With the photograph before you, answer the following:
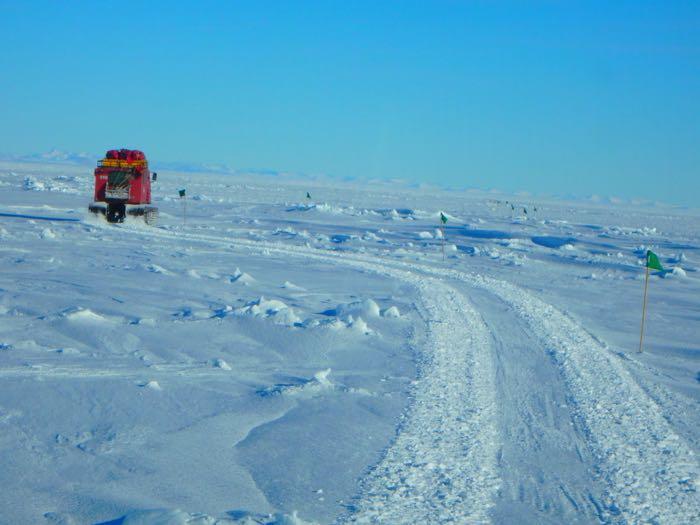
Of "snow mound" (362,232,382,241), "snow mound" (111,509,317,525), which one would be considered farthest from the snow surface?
"snow mound" (362,232,382,241)

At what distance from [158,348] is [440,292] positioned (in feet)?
26.9

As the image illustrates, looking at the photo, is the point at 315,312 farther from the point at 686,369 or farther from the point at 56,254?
the point at 56,254

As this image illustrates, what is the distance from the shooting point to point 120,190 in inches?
1260

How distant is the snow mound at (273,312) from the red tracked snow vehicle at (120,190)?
21.0 meters

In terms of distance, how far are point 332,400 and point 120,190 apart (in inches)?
1031

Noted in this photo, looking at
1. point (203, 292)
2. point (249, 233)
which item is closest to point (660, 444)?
point (203, 292)

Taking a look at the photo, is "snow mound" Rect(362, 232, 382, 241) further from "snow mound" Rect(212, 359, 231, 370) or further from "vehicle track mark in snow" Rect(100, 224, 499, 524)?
"snow mound" Rect(212, 359, 231, 370)

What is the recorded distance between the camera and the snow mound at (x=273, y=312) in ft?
38.9

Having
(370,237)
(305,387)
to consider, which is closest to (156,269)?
(305,387)

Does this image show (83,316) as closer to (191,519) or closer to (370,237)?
(191,519)

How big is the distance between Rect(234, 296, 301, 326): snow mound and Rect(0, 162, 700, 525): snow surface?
72 millimetres

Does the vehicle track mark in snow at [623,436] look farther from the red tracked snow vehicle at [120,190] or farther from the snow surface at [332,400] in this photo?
the red tracked snow vehicle at [120,190]

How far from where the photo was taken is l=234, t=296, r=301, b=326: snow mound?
11.9m

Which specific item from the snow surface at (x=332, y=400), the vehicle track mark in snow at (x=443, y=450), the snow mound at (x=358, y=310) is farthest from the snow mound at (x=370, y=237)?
the vehicle track mark in snow at (x=443, y=450)
